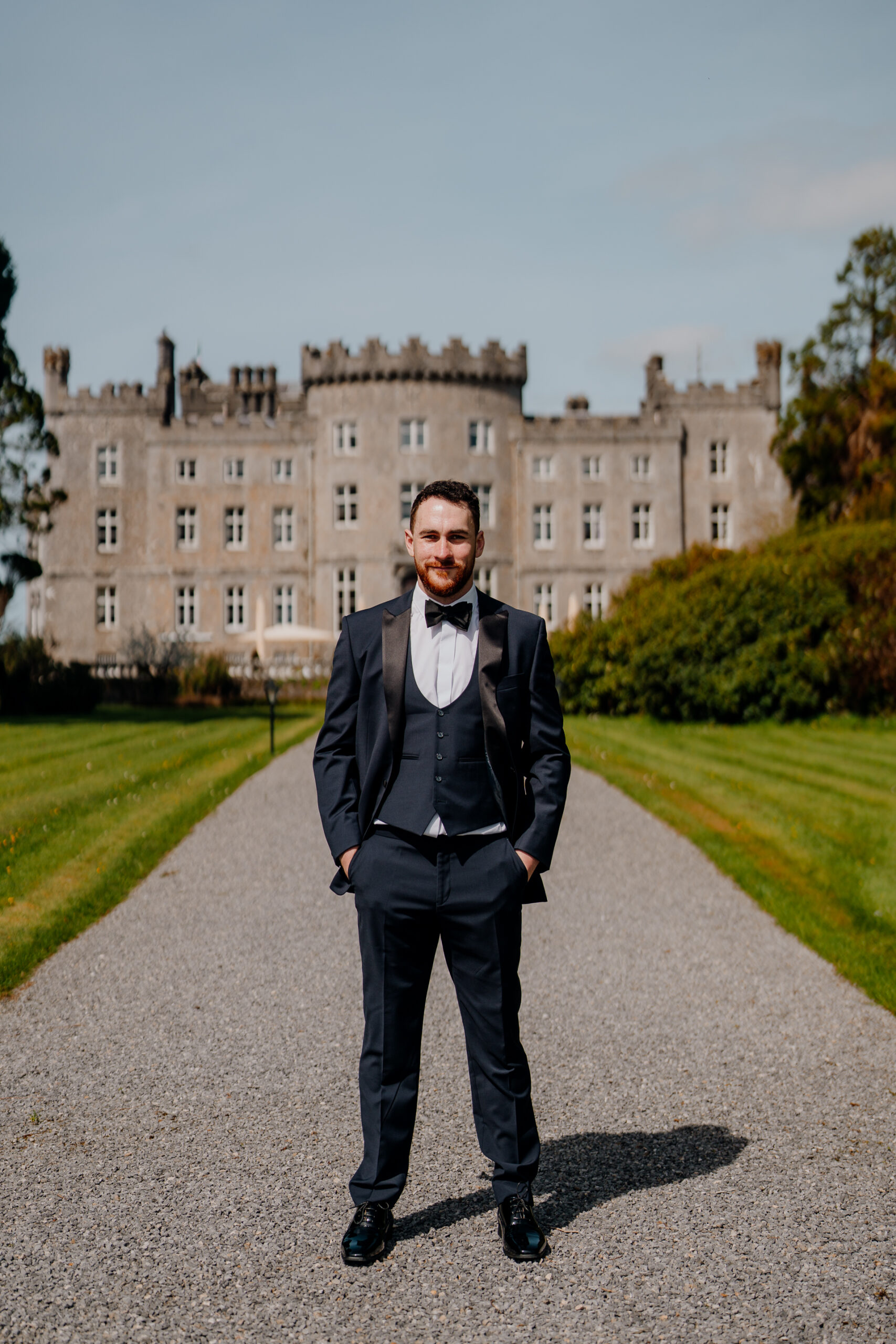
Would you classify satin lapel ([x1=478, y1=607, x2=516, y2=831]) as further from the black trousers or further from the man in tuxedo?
the black trousers

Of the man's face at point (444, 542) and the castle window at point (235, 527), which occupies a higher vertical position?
the castle window at point (235, 527)

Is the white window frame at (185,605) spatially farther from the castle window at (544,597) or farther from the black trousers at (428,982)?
the black trousers at (428,982)

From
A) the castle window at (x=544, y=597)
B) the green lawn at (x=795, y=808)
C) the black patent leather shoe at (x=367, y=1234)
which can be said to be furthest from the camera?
the castle window at (x=544, y=597)

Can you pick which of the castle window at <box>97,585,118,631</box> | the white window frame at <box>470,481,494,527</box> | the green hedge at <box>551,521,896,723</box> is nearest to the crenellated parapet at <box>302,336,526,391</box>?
the white window frame at <box>470,481,494,527</box>

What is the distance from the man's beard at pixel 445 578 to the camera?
12.0 feet

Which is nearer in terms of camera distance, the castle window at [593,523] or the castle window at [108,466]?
the castle window at [593,523]

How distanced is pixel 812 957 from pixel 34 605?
47758mm

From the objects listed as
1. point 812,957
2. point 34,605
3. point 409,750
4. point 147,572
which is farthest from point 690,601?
point 34,605


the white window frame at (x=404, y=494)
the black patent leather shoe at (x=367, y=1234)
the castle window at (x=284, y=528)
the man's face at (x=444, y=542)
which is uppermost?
the white window frame at (x=404, y=494)

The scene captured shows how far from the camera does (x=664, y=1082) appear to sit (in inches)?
193

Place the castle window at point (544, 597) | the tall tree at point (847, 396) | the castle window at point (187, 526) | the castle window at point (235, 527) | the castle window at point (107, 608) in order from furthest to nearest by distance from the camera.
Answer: the castle window at point (107, 608) < the castle window at point (187, 526) < the castle window at point (235, 527) < the castle window at point (544, 597) < the tall tree at point (847, 396)

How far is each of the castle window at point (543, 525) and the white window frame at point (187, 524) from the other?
1323cm

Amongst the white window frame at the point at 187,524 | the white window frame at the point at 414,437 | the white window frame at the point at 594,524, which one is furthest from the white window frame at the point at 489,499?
the white window frame at the point at 187,524

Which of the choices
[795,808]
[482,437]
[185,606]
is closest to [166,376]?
[185,606]
